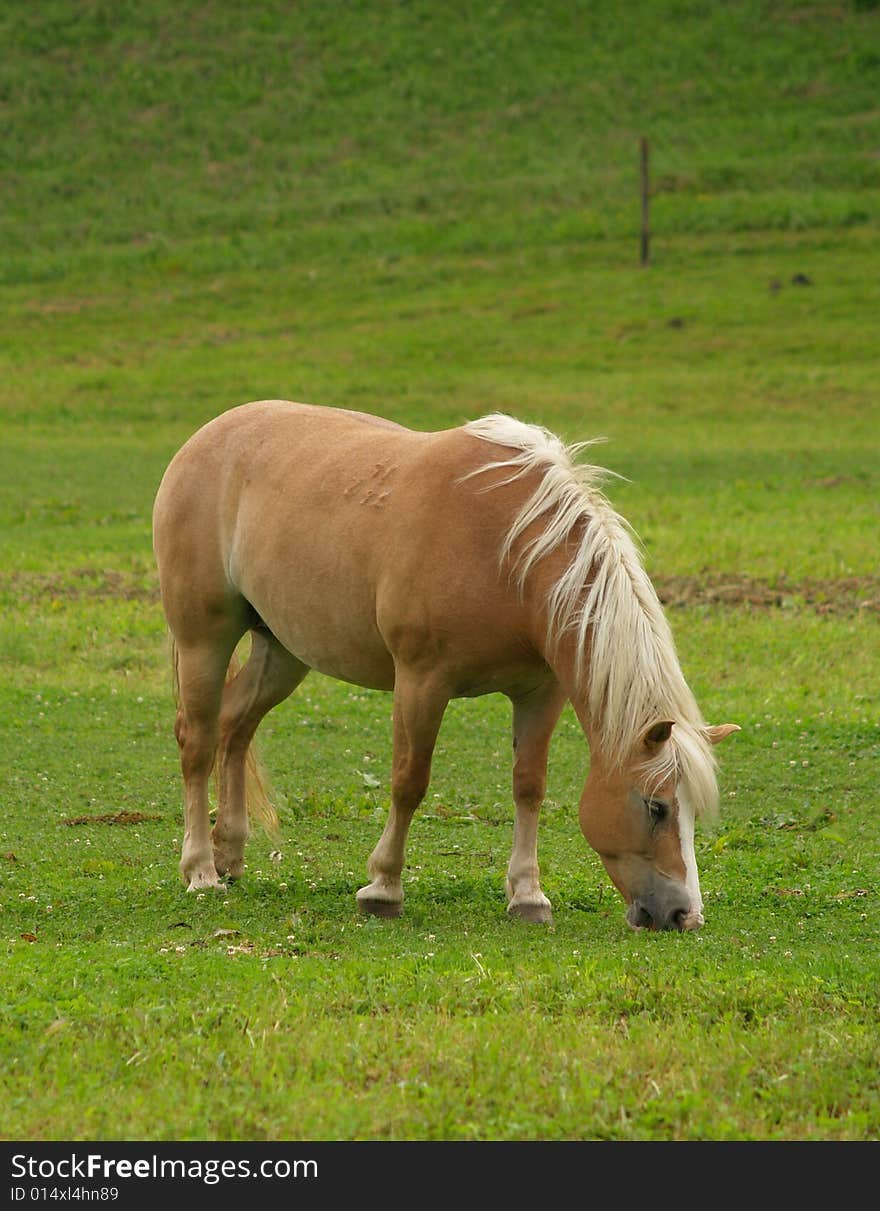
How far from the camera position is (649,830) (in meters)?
5.89

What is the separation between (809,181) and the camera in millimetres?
38906

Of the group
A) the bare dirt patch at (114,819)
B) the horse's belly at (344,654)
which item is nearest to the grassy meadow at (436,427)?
the bare dirt patch at (114,819)

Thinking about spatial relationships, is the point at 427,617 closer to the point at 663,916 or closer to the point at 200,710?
the point at 663,916

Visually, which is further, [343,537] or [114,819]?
[114,819]

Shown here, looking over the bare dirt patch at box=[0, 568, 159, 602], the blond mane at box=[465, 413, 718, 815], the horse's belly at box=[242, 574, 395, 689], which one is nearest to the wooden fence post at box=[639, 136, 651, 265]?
the bare dirt patch at box=[0, 568, 159, 602]

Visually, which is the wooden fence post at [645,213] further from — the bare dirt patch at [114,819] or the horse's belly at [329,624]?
the horse's belly at [329,624]

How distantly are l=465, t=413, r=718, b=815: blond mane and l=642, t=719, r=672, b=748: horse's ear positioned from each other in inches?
1.1

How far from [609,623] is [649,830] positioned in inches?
32.4

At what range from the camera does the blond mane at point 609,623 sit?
232 inches

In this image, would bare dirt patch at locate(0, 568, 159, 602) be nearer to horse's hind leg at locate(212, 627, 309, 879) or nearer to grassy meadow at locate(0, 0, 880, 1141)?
grassy meadow at locate(0, 0, 880, 1141)

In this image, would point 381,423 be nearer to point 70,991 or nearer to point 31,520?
point 70,991

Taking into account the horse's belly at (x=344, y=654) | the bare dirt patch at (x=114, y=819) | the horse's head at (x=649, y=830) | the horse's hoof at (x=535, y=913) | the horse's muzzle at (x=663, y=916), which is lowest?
the bare dirt patch at (x=114, y=819)

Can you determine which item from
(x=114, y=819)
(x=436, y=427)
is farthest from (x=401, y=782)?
(x=436, y=427)

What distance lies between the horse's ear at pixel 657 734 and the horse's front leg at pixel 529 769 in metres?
0.93
